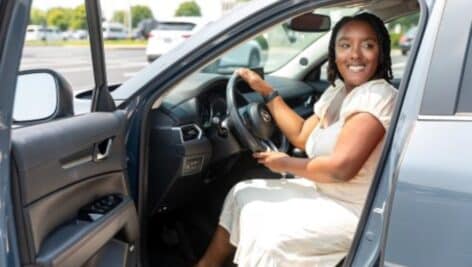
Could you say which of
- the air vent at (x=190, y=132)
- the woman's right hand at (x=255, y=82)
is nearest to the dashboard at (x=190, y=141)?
the air vent at (x=190, y=132)

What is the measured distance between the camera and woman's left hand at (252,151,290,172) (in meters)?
2.30

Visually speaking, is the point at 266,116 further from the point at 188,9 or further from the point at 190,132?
the point at 188,9

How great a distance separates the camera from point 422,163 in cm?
144

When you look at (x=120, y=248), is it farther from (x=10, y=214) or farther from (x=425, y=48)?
(x=425, y=48)

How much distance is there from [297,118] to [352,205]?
639 mm

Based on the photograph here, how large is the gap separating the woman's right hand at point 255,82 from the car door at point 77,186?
2.42ft

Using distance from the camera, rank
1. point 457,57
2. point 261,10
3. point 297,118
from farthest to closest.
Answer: point 297,118, point 261,10, point 457,57

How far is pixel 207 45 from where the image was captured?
213cm

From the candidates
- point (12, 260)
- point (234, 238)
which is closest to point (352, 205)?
point (234, 238)

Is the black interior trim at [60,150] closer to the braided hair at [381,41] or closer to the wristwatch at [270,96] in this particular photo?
the wristwatch at [270,96]

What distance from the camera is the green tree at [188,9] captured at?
3847 centimetres

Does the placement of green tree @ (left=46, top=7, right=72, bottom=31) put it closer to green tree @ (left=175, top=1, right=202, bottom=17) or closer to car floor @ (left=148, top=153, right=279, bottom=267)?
car floor @ (left=148, top=153, right=279, bottom=267)

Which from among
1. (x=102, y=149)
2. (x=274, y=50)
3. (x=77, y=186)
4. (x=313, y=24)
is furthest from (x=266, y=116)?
(x=274, y=50)

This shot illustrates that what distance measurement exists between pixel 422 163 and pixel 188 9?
126 ft
